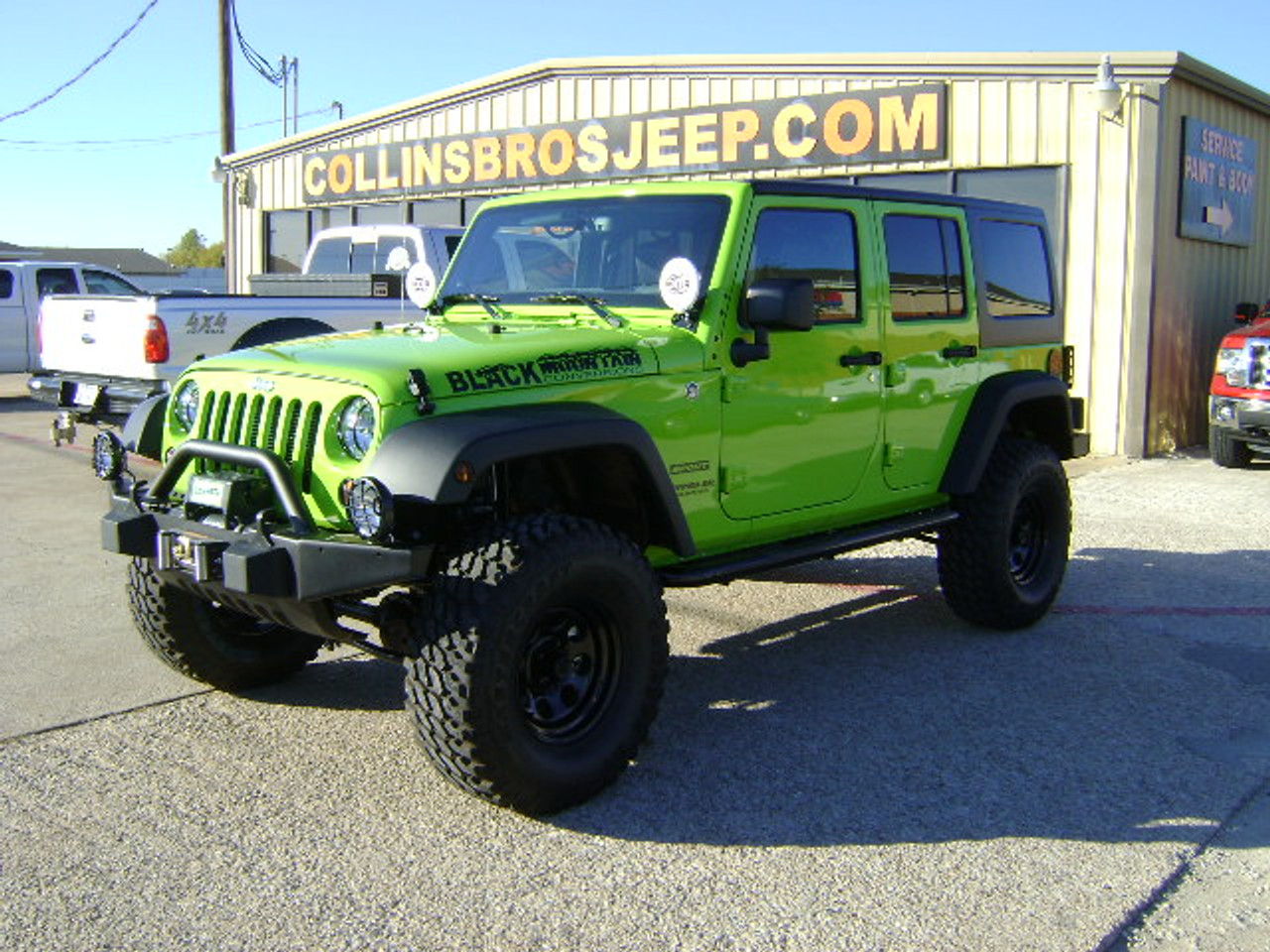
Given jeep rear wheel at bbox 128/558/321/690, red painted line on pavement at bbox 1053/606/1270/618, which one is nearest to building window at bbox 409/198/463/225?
red painted line on pavement at bbox 1053/606/1270/618

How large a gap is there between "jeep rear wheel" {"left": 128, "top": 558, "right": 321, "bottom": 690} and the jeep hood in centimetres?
85

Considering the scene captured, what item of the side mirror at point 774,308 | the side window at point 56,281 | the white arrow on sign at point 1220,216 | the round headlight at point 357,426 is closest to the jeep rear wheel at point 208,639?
the round headlight at point 357,426

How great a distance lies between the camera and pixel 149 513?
439 centimetres

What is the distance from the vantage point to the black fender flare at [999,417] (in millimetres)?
5941

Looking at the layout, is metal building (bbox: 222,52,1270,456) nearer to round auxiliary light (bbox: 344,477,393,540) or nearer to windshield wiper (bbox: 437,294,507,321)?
windshield wiper (bbox: 437,294,507,321)

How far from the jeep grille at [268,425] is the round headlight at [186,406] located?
0.19 m

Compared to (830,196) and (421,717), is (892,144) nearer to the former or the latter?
(830,196)

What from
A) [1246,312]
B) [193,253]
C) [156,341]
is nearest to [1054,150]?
[1246,312]

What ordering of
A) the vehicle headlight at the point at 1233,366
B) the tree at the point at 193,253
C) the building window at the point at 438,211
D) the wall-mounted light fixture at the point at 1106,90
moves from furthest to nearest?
the tree at the point at 193,253
the building window at the point at 438,211
the wall-mounted light fixture at the point at 1106,90
the vehicle headlight at the point at 1233,366

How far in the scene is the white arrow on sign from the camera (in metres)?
12.8

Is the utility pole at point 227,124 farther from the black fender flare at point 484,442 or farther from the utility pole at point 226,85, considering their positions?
the black fender flare at point 484,442

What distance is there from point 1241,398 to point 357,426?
30.8 feet

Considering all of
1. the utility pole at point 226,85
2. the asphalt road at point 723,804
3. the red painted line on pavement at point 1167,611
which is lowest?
the asphalt road at point 723,804

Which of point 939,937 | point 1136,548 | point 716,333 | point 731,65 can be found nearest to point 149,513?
point 716,333
